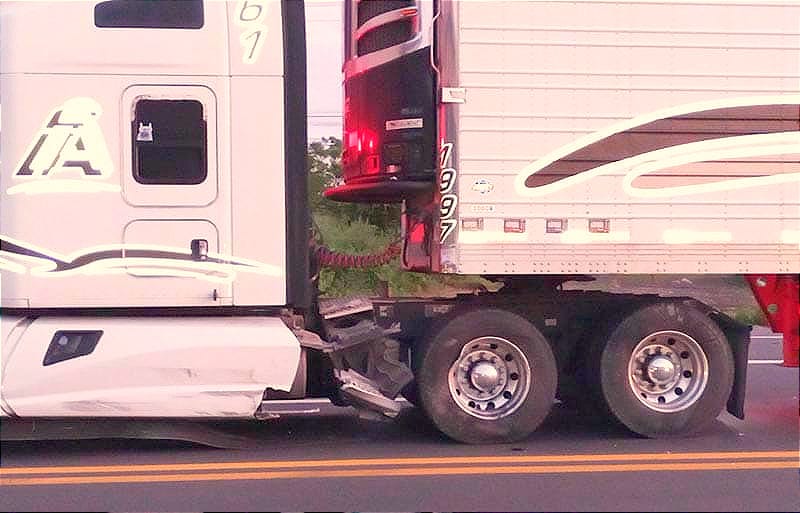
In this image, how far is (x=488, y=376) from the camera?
6.69 meters

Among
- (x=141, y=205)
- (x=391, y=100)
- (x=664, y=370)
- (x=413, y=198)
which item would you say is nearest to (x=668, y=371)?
(x=664, y=370)

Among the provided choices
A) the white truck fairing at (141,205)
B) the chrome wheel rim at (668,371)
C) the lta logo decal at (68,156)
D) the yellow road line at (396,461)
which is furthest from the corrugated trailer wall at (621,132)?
the lta logo decal at (68,156)

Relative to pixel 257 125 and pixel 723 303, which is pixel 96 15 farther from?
pixel 723 303

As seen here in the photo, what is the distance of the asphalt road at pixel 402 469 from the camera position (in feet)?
18.1

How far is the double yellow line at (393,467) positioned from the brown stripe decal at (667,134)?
6.40 feet

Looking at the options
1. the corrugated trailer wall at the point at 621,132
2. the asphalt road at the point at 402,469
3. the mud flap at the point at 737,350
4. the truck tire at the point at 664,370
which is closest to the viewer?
the asphalt road at the point at 402,469

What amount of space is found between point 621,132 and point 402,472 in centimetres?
281

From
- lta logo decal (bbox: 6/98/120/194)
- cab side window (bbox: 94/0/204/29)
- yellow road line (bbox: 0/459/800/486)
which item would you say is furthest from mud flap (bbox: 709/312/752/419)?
lta logo decal (bbox: 6/98/120/194)

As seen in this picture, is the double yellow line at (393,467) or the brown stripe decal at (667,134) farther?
the brown stripe decal at (667,134)

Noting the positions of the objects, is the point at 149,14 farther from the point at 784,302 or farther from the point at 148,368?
the point at 784,302

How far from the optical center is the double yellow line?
5.96m

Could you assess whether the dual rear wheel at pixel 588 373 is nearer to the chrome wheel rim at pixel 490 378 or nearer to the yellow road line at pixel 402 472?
the chrome wheel rim at pixel 490 378

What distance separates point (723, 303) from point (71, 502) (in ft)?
17.7

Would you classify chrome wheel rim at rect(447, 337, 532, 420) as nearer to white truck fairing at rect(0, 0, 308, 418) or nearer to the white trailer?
the white trailer
